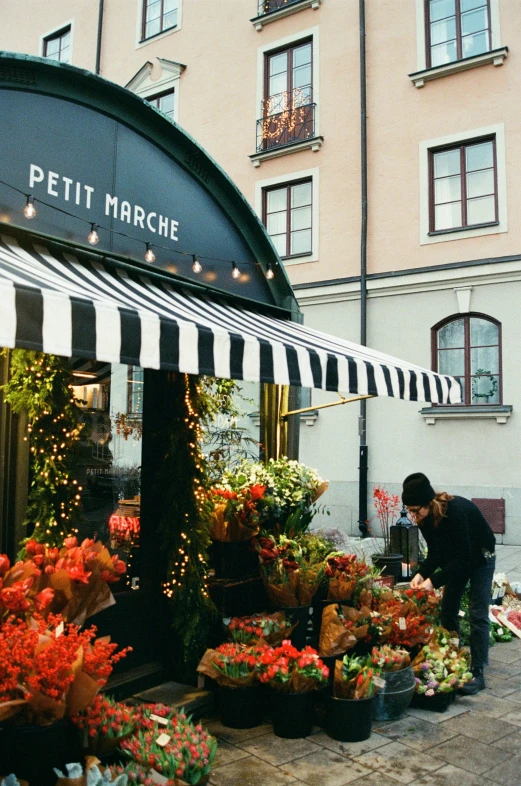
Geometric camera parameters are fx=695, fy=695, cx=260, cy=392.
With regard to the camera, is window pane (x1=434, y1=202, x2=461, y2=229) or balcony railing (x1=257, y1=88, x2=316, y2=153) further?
balcony railing (x1=257, y1=88, x2=316, y2=153)

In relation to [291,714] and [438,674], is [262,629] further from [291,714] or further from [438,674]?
[438,674]

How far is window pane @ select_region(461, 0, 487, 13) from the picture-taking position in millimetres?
12748

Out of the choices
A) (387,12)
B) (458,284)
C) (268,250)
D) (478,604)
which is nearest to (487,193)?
(458,284)

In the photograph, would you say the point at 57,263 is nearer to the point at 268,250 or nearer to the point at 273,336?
the point at 273,336

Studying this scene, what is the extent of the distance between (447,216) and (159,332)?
10.8 m

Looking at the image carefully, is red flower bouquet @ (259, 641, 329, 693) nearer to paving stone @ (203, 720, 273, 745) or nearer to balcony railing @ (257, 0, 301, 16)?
paving stone @ (203, 720, 273, 745)

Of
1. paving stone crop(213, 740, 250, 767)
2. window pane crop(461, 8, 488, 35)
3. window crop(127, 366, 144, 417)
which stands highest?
window pane crop(461, 8, 488, 35)

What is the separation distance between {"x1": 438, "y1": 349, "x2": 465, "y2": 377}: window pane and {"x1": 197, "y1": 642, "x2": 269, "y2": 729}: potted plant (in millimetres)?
9130

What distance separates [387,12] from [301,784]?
13982mm

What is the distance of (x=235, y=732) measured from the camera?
173 inches

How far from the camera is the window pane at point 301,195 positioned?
14.6 m

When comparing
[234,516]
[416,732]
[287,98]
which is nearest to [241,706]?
[416,732]

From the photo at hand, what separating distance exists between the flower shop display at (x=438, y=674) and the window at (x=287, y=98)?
11752 mm

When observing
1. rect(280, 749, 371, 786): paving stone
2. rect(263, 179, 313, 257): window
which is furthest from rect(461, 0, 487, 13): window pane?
rect(280, 749, 371, 786): paving stone
